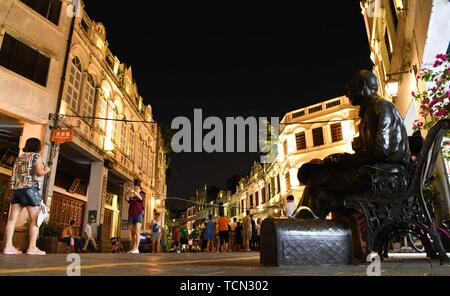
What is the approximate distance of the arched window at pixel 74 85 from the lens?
Answer: 47.5 ft

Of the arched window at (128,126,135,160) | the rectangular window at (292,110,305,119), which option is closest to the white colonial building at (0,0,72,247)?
the arched window at (128,126,135,160)

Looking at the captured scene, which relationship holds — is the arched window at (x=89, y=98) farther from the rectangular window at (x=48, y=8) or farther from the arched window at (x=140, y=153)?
the arched window at (x=140, y=153)

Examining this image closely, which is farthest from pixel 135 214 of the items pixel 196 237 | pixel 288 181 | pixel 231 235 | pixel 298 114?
pixel 298 114

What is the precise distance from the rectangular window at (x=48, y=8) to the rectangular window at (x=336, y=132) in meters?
22.4

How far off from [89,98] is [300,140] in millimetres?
20165

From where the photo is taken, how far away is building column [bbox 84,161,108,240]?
15.4 metres

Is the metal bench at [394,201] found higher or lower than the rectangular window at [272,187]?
lower

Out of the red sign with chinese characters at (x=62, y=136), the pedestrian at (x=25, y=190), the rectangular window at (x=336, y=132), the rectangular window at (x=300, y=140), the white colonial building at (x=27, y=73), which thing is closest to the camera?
the pedestrian at (x=25, y=190)

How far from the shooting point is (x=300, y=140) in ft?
102

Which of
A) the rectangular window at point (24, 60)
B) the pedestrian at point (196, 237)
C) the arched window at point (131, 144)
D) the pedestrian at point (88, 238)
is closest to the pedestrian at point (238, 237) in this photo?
the pedestrian at point (196, 237)

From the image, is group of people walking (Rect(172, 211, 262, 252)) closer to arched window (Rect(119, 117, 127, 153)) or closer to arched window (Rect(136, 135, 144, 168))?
arched window (Rect(119, 117, 127, 153))

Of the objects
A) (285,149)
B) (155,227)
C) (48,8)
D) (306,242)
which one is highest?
(48,8)

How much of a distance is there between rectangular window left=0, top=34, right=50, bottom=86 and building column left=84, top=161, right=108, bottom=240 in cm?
488

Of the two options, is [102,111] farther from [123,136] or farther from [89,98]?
[123,136]
